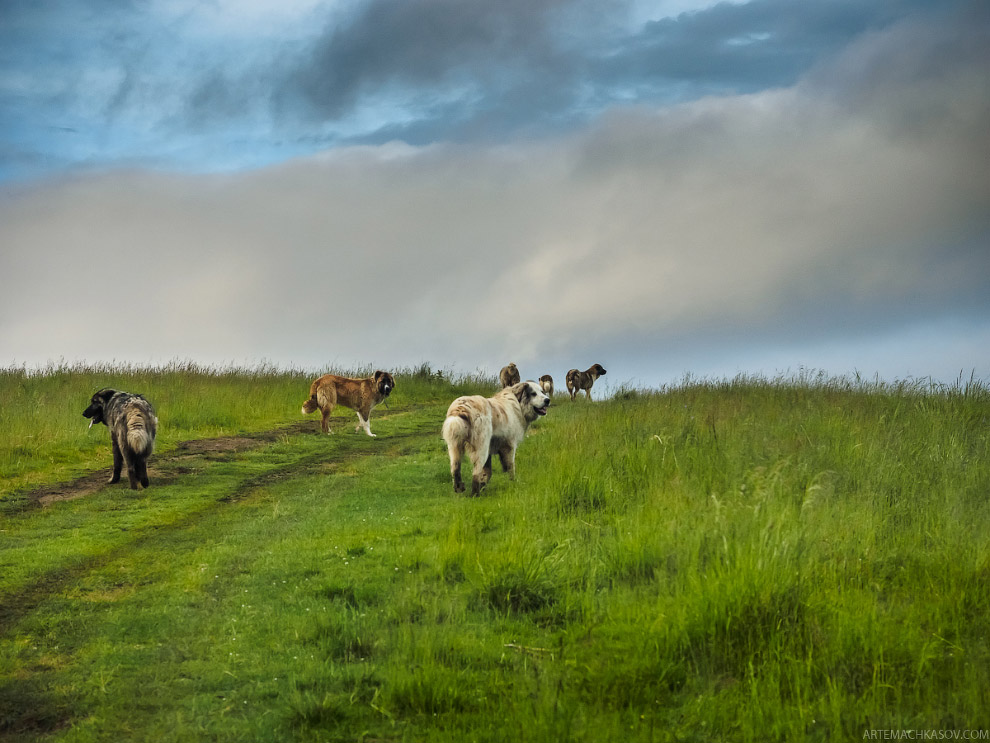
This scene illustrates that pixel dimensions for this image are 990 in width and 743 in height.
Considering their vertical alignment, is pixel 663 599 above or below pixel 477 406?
below

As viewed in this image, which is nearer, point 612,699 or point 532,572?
point 612,699

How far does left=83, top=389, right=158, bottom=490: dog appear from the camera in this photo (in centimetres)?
1219

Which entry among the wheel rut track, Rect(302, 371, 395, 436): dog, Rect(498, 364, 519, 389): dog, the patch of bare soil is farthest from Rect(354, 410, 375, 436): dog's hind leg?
Rect(498, 364, 519, 389): dog

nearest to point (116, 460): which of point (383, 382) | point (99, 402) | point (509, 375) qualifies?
point (99, 402)

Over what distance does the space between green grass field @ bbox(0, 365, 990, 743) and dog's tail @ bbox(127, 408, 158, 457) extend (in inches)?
26.9

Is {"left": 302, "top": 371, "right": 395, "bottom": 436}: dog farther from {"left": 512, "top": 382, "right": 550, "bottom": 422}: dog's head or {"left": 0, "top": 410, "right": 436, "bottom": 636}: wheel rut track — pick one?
{"left": 512, "top": 382, "right": 550, "bottom": 422}: dog's head

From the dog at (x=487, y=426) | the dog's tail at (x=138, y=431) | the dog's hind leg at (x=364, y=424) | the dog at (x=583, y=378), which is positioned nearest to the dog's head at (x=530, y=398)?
the dog at (x=487, y=426)

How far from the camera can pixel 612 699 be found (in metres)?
4.95

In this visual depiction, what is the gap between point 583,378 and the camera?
26359mm

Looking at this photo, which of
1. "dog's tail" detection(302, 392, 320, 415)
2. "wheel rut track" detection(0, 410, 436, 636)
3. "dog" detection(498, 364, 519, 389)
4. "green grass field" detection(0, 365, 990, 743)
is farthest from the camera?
"dog" detection(498, 364, 519, 389)

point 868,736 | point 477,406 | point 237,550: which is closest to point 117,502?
point 237,550

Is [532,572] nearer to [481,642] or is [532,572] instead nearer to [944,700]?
[481,642]

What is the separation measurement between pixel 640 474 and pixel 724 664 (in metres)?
4.77

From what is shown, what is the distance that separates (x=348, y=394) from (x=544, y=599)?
12.7 m
